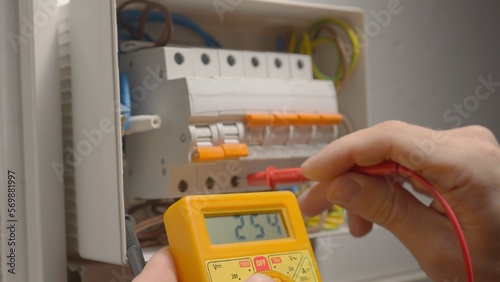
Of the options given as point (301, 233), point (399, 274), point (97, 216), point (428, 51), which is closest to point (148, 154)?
point (97, 216)

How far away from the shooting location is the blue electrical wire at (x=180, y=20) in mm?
782

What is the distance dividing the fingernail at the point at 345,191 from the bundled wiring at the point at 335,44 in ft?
0.71

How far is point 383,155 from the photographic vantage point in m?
0.67

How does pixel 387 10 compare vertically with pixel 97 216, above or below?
above

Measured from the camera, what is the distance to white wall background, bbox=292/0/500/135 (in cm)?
115

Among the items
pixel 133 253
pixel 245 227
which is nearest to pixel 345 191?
pixel 245 227

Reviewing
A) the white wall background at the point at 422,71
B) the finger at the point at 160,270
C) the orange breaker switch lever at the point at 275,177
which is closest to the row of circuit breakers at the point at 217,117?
the orange breaker switch lever at the point at 275,177

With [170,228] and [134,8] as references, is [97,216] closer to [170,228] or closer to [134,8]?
[170,228]

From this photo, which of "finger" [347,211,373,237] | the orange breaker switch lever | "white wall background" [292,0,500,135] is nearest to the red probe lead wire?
the orange breaker switch lever

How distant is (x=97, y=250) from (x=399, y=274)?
66cm

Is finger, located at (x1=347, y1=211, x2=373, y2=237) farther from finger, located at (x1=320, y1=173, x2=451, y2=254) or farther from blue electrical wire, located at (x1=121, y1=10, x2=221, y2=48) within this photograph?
blue electrical wire, located at (x1=121, y1=10, x2=221, y2=48)

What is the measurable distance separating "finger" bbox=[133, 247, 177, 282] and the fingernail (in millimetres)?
227

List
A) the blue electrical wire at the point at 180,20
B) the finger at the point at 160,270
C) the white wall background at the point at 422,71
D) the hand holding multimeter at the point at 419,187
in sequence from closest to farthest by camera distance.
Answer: the finger at the point at 160,270, the hand holding multimeter at the point at 419,187, the blue electrical wire at the point at 180,20, the white wall background at the point at 422,71

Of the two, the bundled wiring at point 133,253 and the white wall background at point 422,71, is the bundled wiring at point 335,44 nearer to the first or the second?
the white wall background at point 422,71
